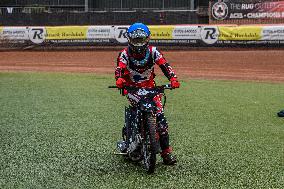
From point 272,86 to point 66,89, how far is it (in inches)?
327

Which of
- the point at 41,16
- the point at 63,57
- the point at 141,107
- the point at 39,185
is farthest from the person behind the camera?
the point at 41,16

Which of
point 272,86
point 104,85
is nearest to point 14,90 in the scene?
point 104,85

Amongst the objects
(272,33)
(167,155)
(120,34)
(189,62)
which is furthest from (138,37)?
(120,34)

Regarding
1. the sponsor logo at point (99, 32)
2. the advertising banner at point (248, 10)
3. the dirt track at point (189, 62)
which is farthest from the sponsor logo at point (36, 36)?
the advertising banner at point (248, 10)

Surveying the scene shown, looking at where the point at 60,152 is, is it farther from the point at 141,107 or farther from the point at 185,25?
the point at 185,25

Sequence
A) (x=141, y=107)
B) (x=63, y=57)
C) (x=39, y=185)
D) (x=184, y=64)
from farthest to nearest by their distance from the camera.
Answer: (x=63, y=57) → (x=184, y=64) → (x=141, y=107) → (x=39, y=185)

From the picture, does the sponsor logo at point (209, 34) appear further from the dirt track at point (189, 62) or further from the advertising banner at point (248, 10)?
the advertising banner at point (248, 10)

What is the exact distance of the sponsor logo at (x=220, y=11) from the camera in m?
40.2

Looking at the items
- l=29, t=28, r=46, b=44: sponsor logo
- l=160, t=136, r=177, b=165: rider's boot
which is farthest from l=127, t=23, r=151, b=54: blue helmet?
l=29, t=28, r=46, b=44: sponsor logo

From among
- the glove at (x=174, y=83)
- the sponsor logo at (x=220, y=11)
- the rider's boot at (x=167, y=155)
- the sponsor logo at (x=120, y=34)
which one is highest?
the sponsor logo at (x=220, y=11)

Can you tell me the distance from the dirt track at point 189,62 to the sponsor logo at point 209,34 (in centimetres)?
76

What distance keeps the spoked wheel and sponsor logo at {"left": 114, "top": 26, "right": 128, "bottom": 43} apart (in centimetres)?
3083

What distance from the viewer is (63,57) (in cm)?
3806

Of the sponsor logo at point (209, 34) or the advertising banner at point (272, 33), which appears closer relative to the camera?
the advertising banner at point (272, 33)
